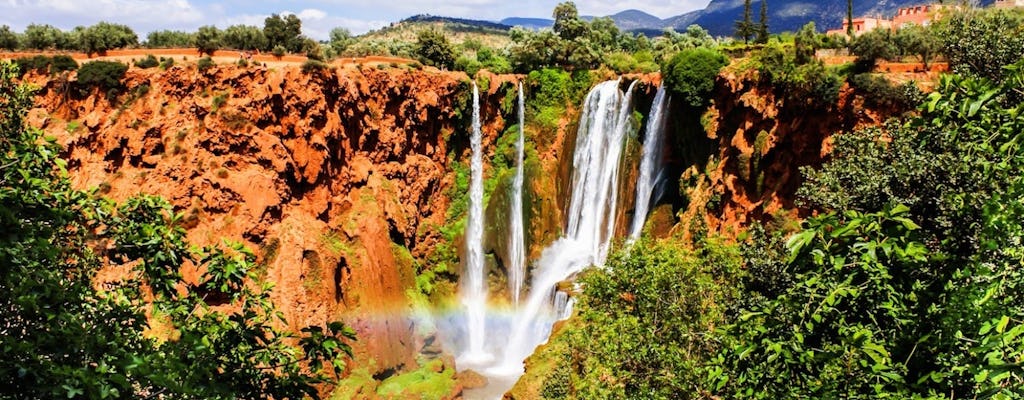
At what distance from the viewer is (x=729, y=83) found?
30844 millimetres

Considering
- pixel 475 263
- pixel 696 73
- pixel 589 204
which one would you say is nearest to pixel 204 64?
pixel 475 263

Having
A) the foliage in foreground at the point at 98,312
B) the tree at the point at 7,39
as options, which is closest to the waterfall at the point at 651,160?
the foliage in foreground at the point at 98,312

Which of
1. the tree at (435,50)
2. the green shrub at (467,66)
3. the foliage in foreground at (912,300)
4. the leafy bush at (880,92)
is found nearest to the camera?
the foliage in foreground at (912,300)

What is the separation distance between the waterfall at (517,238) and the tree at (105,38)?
25.5m

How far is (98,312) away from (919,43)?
1177 inches

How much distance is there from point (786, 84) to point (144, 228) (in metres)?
27.5

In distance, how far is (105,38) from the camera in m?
34.2

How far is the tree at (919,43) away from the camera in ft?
79.9

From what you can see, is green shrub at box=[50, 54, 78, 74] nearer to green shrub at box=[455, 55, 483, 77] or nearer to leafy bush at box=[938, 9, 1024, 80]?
green shrub at box=[455, 55, 483, 77]

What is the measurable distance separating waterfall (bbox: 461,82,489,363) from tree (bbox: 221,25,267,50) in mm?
14645

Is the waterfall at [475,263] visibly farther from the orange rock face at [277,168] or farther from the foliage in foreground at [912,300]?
the foliage in foreground at [912,300]

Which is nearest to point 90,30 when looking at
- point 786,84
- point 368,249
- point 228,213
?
point 228,213

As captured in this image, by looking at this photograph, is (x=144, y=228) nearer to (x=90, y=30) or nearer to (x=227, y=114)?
(x=227, y=114)

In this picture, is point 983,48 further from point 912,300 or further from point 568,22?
point 568,22
